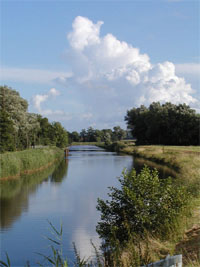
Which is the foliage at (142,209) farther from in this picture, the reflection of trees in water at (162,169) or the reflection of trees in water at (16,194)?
the reflection of trees in water at (162,169)

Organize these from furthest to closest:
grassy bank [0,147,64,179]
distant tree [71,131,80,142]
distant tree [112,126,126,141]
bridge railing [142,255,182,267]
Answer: distant tree [71,131,80,142] → distant tree [112,126,126,141] → grassy bank [0,147,64,179] → bridge railing [142,255,182,267]

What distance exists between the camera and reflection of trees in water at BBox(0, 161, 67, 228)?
14.5m

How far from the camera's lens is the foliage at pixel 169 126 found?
58403 millimetres

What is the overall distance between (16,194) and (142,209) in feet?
42.1

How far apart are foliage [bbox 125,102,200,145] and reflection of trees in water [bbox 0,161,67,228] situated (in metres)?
35.6

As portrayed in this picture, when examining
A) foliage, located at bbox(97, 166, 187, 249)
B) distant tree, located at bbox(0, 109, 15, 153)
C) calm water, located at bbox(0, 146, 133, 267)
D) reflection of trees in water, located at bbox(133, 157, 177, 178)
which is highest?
distant tree, located at bbox(0, 109, 15, 153)

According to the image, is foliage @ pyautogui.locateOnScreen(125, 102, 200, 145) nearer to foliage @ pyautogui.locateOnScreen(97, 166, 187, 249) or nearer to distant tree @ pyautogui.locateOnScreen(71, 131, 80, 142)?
foliage @ pyautogui.locateOnScreen(97, 166, 187, 249)

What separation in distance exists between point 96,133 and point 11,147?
5895 inches

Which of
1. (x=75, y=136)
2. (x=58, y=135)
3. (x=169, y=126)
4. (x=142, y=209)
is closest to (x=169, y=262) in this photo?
(x=142, y=209)

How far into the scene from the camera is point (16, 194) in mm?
19609

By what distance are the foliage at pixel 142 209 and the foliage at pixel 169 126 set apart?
4998cm

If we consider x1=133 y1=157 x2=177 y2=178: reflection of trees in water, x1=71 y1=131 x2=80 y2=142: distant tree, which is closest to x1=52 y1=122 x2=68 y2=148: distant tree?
x1=133 y1=157 x2=177 y2=178: reflection of trees in water

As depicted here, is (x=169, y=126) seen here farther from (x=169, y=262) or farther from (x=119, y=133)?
(x=119, y=133)

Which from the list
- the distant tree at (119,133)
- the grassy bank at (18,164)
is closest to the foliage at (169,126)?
the grassy bank at (18,164)
